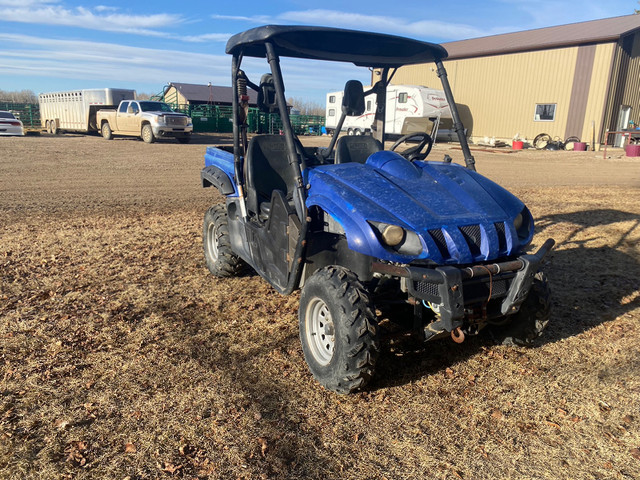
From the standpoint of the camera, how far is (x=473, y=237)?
3.02 meters

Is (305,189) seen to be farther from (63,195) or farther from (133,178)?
(133,178)

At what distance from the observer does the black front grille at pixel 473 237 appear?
301cm

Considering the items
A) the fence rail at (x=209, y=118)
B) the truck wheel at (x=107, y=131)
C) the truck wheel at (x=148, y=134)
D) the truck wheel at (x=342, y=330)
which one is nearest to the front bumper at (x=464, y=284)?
the truck wheel at (x=342, y=330)

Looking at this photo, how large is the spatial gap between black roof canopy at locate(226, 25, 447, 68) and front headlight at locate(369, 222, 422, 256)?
60.2 inches

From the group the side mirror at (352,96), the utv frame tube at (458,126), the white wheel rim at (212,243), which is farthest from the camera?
the white wheel rim at (212,243)

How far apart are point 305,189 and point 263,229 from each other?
2.30 ft

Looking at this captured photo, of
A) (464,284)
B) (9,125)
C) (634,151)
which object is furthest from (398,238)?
(9,125)

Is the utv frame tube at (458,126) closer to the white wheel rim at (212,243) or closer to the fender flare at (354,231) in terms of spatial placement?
the fender flare at (354,231)

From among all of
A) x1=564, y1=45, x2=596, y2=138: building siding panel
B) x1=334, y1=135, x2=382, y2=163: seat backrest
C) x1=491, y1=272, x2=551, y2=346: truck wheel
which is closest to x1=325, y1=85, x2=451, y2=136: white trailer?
x1=564, y1=45, x2=596, y2=138: building siding panel

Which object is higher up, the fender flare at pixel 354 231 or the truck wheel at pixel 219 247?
the fender flare at pixel 354 231

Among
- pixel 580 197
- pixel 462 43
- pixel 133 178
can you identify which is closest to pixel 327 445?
pixel 580 197

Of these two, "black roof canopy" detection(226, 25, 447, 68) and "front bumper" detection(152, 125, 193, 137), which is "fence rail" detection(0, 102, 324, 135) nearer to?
"front bumper" detection(152, 125, 193, 137)

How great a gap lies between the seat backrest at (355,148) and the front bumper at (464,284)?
1.51 metres

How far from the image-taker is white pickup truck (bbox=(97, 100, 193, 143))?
2053 cm
